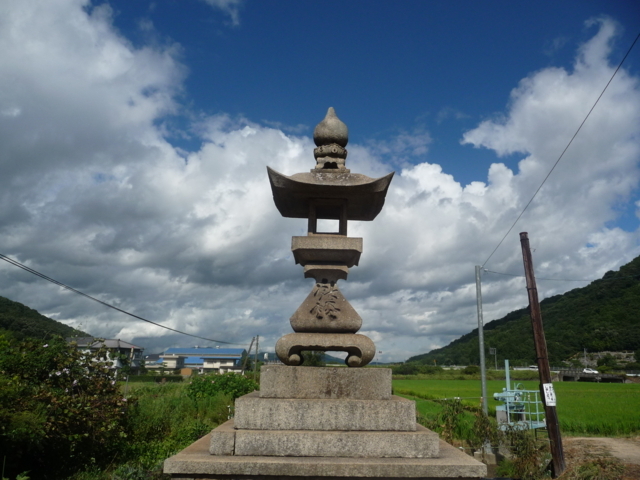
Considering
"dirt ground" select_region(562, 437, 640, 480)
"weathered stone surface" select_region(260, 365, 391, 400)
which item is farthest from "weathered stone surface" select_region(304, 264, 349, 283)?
"dirt ground" select_region(562, 437, 640, 480)

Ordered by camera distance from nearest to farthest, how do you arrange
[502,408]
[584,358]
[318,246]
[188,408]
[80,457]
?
1. [318,246]
2. [80,457]
3. [188,408]
4. [502,408]
5. [584,358]

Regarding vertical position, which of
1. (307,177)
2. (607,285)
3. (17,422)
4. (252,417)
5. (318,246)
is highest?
(607,285)

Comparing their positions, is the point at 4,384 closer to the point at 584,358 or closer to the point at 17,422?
the point at 17,422

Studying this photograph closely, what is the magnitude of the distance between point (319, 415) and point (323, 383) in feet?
1.16

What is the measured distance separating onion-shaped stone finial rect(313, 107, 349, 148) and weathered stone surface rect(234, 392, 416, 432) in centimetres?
313

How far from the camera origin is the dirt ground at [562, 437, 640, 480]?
12261 millimetres

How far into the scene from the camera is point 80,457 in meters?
8.61

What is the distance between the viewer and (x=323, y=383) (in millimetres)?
4387

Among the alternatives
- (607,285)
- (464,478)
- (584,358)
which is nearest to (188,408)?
(464,478)

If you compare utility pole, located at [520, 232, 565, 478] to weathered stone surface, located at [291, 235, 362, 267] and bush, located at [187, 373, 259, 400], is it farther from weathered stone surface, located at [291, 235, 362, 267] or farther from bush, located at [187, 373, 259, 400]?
bush, located at [187, 373, 259, 400]

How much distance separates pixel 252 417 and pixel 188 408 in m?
10.5

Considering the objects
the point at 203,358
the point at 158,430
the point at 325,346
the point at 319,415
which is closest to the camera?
the point at 319,415

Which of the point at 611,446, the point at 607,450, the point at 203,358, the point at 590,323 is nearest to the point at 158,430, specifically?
the point at 607,450

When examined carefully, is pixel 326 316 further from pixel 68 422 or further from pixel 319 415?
pixel 68 422
